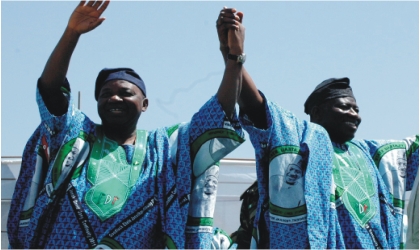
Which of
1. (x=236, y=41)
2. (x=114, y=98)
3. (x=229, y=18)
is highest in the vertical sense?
(x=229, y=18)

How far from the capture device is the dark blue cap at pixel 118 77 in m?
5.32

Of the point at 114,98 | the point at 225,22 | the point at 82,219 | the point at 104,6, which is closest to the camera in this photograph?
the point at 82,219

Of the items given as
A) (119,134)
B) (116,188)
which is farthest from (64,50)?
(116,188)

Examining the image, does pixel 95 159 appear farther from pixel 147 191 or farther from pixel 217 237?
pixel 217 237

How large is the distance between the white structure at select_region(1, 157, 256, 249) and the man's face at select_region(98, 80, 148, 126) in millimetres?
1725

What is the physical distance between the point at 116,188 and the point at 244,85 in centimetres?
95

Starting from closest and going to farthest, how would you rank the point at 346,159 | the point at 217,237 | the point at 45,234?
the point at 45,234 < the point at 217,237 < the point at 346,159

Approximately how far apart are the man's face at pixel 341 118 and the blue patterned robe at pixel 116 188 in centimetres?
99

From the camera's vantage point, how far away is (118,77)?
531 cm

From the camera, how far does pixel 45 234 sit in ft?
16.2

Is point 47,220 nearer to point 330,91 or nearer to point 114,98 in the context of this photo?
point 114,98

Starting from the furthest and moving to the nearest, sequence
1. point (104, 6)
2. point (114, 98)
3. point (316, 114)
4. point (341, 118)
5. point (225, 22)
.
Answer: point (316, 114)
point (341, 118)
point (114, 98)
point (225, 22)
point (104, 6)

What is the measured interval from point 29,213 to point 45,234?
0.16m

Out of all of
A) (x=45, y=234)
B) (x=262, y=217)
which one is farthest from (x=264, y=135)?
(x=45, y=234)
